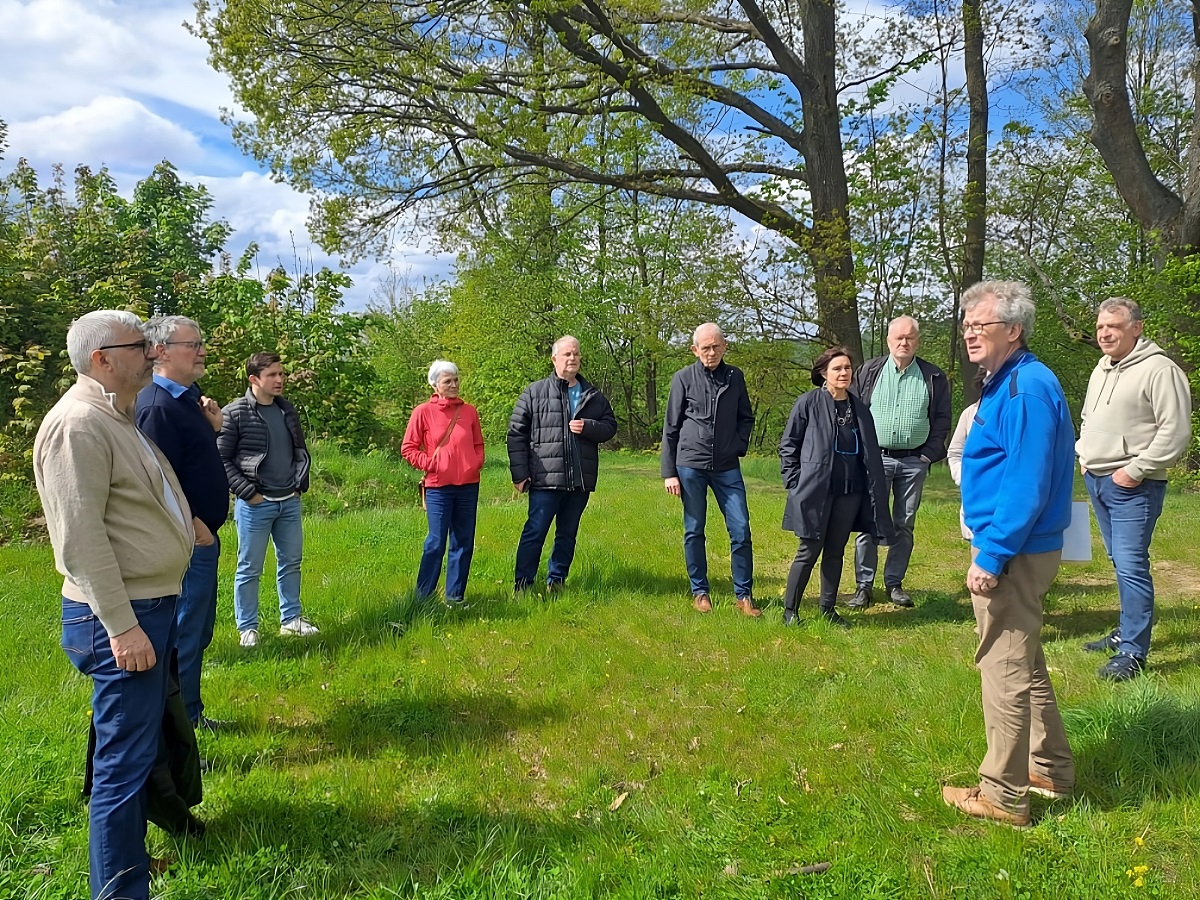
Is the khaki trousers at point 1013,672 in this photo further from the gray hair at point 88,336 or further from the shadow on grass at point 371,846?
the gray hair at point 88,336

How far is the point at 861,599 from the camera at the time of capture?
5742mm

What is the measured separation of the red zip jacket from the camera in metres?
5.52

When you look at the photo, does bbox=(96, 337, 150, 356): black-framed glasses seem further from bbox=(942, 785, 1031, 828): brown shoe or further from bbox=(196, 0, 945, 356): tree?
bbox=(196, 0, 945, 356): tree

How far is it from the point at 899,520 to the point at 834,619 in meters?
1.13

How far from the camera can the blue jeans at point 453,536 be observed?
18.2ft

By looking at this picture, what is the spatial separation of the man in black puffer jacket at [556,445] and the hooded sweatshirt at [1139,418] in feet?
10.7

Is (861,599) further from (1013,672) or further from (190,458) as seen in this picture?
(190,458)

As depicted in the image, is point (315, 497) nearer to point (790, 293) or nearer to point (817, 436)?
point (817, 436)

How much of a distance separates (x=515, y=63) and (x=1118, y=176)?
28.8 feet

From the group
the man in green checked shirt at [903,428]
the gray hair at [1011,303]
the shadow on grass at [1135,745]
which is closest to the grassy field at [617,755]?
the shadow on grass at [1135,745]

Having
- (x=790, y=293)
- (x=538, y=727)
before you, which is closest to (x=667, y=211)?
(x=790, y=293)

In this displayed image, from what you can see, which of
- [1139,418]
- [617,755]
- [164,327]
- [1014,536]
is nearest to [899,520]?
[1139,418]

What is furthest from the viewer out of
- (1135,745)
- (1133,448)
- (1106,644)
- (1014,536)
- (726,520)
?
A: (726,520)

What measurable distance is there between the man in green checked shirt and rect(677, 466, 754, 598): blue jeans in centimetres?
99
